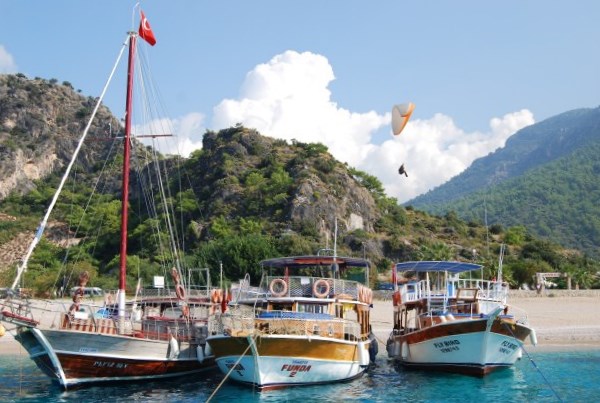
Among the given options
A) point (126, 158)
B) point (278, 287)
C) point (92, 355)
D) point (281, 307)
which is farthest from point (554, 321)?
point (92, 355)

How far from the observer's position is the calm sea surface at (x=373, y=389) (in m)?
23.1

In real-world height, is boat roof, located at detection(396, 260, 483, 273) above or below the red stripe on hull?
above

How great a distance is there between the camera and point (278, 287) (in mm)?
27156

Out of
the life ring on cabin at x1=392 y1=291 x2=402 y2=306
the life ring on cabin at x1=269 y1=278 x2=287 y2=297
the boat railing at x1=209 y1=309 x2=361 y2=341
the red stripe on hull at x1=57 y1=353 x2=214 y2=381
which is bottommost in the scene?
the red stripe on hull at x1=57 y1=353 x2=214 y2=381

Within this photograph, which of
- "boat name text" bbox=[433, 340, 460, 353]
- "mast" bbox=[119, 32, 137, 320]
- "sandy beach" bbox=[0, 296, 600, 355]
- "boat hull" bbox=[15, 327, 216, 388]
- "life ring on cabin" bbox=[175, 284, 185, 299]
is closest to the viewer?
"boat hull" bbox=[15, 327, 216, 388]

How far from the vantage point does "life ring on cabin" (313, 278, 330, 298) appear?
88.3ft

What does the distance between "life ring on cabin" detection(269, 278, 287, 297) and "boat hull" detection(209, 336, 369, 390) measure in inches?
136

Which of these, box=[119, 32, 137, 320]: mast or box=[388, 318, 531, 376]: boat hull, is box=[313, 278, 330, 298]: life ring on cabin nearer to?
box=[388, 318, 531, 376]: boat hull

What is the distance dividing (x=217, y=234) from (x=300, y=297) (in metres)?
61.6

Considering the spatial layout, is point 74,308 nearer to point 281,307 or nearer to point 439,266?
point 281,307

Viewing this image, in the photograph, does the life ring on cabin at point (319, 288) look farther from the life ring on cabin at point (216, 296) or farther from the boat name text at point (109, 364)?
the boat name text at point (109, 364)

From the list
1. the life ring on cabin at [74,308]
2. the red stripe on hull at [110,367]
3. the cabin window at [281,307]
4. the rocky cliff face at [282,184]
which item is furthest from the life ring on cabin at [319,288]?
the rocky cliff face at [282,184]

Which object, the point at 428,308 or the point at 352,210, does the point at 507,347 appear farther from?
the point at 352,210

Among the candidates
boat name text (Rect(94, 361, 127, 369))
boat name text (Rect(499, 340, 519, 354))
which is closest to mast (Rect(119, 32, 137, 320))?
boat name text (Rect(94, 361, 127, 369))
